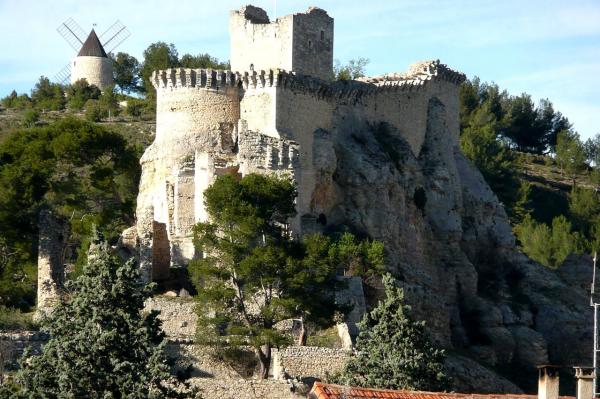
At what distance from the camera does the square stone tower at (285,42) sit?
57594 mm

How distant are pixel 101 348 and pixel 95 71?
187 feet

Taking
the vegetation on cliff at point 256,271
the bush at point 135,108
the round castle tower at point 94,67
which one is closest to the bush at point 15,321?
the vegetation on cliff at point 256,271

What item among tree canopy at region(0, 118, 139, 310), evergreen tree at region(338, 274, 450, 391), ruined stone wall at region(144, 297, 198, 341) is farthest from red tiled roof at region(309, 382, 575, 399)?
tree canopy at region(0, 118, 139, 310)

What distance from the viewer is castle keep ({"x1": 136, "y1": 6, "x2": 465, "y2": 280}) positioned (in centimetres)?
5391

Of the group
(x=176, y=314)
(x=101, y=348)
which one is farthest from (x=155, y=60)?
(x=101, y=348)

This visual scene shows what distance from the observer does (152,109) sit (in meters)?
83.1

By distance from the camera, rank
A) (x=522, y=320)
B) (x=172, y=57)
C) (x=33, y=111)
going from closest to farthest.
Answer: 1. (x=522, y=320)
2. (x=33, y=111)
3. (x=172, y=57)

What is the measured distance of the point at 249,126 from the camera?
2201 inches

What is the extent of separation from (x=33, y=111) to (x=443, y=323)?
28957 millimetres

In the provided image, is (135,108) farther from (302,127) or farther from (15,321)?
(15,321)

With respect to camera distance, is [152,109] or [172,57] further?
[172,57]

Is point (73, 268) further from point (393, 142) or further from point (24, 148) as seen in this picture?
point (393, 142)

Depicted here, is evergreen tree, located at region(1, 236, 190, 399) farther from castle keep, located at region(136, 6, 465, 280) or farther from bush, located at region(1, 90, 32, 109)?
bush, located at region(1, 90, 32, 109)

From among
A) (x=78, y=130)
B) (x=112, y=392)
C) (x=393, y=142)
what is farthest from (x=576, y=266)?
(x=112, y=392)
